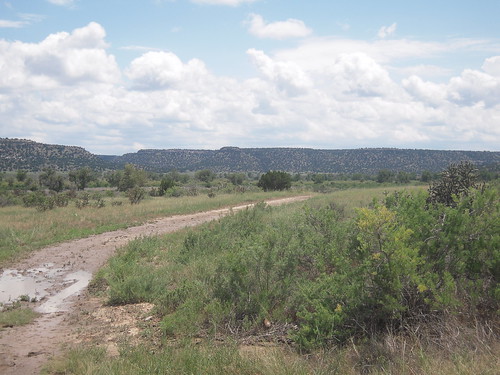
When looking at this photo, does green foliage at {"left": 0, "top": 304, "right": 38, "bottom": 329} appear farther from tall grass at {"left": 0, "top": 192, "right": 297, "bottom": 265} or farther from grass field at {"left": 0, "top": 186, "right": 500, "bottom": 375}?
tall grass at {"left": 0, "top": 192, "right": 297, "bottom": 265}

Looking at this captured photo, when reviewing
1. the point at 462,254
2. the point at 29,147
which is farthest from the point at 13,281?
the point at 29,147

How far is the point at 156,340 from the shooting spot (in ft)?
23.7

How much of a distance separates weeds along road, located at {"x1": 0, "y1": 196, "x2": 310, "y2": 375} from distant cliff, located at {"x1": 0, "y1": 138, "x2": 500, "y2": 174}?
8500 centimetres

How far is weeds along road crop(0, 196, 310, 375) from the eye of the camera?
22.4ft

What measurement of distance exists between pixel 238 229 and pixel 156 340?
8482 mm

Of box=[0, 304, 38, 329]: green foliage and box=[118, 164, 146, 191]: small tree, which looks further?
box=[118, 164, 146, 191]: small tree

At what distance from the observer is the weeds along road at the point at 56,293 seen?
6.82m

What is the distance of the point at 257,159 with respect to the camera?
127 meters

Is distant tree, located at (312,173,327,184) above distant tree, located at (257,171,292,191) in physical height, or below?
below

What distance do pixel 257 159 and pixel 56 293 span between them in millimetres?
116436

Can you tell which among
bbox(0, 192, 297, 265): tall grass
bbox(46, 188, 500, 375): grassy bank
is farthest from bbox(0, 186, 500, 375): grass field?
bbox(0, 192, 297, 265): tall grass

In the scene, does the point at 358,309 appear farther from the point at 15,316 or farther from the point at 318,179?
the point at 318,179

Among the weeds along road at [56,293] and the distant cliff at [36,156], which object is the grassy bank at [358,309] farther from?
the distant cliff at [36,156]

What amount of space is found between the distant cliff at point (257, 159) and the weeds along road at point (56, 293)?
84997 mm
